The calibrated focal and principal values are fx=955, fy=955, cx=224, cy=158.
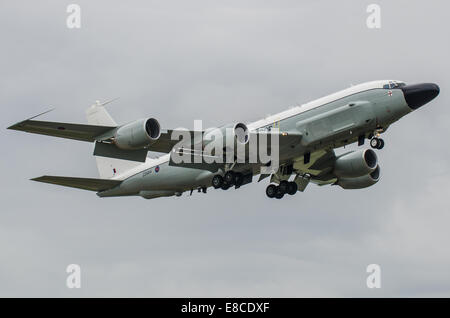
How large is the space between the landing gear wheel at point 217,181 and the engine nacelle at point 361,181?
10.5m

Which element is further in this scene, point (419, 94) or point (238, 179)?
point (238, 179)

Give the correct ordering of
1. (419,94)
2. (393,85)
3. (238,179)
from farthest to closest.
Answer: (238,179), (393,85), (419,94)

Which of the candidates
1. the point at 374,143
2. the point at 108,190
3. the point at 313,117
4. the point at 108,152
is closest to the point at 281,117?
the point at 313,117

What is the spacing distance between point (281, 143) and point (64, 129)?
42.6ft

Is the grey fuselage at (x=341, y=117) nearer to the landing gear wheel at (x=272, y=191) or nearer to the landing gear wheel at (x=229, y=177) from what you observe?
the landing gear wheel at (x=229, y=177)

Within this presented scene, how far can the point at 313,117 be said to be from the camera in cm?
5722

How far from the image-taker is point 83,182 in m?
64.8

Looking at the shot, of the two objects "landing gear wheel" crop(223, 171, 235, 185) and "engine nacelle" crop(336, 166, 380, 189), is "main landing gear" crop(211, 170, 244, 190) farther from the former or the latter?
"engine nacelle" crop(336, 166, 380, 189)

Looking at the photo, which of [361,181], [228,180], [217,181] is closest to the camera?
[228,180]

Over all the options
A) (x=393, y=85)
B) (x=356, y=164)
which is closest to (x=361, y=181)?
(x=356, y=164)

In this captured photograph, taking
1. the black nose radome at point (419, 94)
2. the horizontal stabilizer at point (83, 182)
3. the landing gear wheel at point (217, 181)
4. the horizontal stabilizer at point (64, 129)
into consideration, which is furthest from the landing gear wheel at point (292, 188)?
the horizontal stabilizer at point (64, 129)

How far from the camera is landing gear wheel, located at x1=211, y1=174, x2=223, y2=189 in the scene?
61.5 meters

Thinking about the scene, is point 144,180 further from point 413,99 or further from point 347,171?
point 413,99

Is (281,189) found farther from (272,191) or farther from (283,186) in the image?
(272,191)
